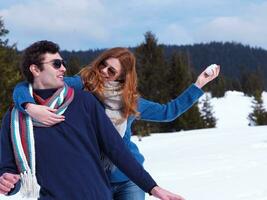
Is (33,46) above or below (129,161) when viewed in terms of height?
above

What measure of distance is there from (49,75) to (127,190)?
0.96 meters

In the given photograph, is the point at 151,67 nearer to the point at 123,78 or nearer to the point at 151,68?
the point at 151,68

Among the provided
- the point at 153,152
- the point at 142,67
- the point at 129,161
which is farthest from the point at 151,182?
the point at 142,67

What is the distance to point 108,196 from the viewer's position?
2814mm

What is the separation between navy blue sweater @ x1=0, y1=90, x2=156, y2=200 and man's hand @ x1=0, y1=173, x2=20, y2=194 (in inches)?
3.1

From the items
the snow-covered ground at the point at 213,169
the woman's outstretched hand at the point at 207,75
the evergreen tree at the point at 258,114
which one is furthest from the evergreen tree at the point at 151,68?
the woman's outstretched hand at the point at 207,75

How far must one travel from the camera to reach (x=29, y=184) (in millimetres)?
2641

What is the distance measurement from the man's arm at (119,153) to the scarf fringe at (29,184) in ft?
1.29

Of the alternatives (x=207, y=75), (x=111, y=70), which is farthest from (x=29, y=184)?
(x=207, y=75)

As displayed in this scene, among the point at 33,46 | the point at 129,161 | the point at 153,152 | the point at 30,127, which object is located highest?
the point at 33,46

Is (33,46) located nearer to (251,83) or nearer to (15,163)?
(15,163)

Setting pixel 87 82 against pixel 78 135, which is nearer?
pixel 78 135

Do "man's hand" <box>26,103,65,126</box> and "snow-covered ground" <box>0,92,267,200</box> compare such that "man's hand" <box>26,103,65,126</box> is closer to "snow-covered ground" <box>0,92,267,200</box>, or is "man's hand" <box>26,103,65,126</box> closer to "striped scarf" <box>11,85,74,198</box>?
"striped scarf" <box>11,85,74,198</box>

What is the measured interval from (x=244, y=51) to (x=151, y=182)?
199119 millimetres
